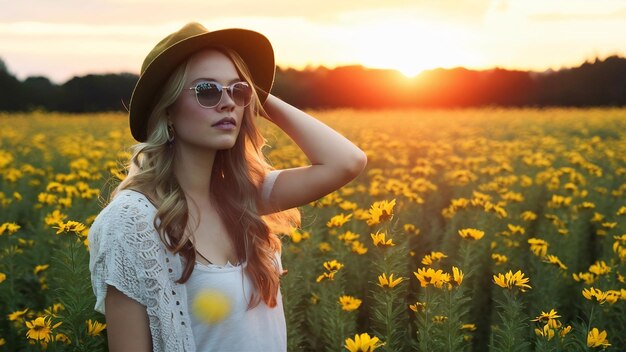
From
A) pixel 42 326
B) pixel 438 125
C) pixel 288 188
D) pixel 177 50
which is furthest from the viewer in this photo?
pixel 438 125

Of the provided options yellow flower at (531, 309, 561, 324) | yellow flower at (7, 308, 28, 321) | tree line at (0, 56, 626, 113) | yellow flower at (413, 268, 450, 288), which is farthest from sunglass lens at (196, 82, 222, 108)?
tree line at (0, 56, 626, 113)

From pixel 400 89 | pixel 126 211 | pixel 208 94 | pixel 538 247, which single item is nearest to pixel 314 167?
pixel 208 94

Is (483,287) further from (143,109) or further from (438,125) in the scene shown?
(438,125)

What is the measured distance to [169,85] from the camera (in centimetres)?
215

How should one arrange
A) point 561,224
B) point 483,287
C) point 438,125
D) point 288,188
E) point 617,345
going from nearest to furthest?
1. point 288,188
2. point 617,345
3. point 483,287
4. point 561,224
5. point 438,125

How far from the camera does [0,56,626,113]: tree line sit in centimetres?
3300

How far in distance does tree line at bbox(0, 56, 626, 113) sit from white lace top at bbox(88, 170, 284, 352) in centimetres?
3003

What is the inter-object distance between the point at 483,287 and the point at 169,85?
3263 mm

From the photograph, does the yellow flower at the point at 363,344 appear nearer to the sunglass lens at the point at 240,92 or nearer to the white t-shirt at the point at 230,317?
the white t-shirt at the point at 230,317

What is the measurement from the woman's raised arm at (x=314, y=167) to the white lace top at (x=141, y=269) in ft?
2.00

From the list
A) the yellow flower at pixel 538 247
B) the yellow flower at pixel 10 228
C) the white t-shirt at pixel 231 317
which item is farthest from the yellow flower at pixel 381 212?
the yellow flower at pixel 10 228

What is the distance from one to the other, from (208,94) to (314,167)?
1.80 feet

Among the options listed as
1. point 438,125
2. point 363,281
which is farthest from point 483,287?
point 438,125

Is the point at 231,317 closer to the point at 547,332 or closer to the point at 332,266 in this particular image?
the point at 332,266
